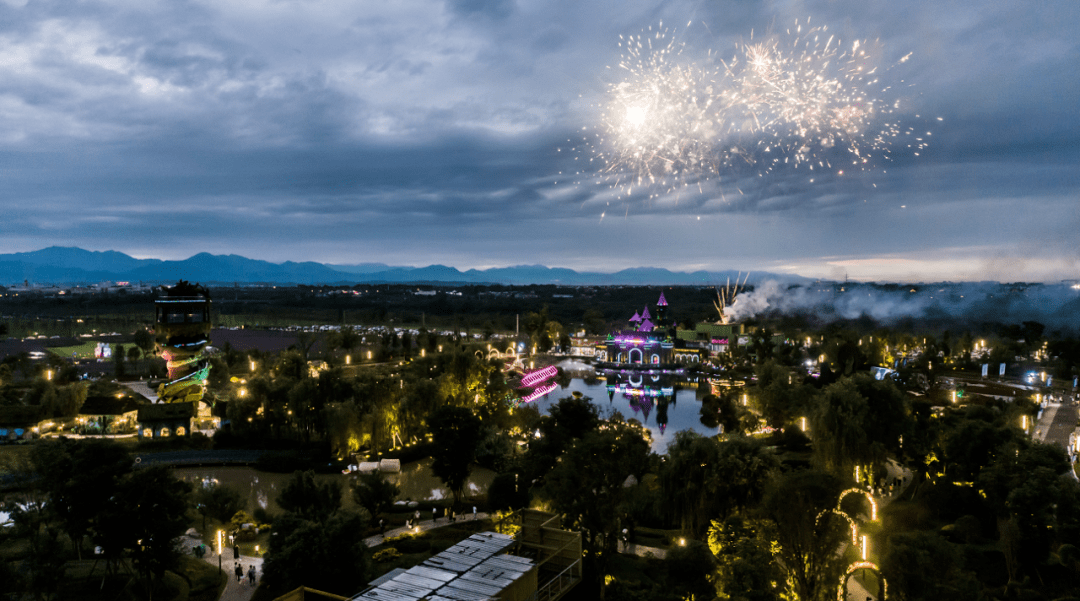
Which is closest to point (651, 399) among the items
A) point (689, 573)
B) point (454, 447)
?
point (454, 447)

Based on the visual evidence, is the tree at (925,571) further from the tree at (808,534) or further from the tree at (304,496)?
the tree at (304,496)

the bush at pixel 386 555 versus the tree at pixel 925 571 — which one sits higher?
the tree at pixel 925 571

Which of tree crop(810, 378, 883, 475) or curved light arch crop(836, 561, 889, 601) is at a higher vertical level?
tree crop(810, 378, 883, 475)

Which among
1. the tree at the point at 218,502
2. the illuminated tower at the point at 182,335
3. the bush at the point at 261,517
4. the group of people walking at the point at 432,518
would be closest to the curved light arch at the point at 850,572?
the group of people walking at the point at 432,518

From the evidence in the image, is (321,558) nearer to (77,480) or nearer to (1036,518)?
(77,480)

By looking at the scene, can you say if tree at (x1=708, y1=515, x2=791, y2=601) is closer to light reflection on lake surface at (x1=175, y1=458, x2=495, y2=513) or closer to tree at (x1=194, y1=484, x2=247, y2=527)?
light reflection on lake surface at (x1=175, y1=458, x2=495, y2=513)

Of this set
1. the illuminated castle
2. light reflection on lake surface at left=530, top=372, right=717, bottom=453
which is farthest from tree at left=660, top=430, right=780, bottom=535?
the illuminated castle

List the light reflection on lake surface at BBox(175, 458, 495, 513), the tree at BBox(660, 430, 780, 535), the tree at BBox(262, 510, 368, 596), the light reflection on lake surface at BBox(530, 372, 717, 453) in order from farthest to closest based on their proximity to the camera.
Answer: the light reflection on lake surface at BBox(530, 372, 717, 453) → the light reflection on lake surface at BBox(175, 458, 495, 513) → the tree at BBox(660, 430, 780, 535) → the tree at BBox(262, 510, 368, 596)
